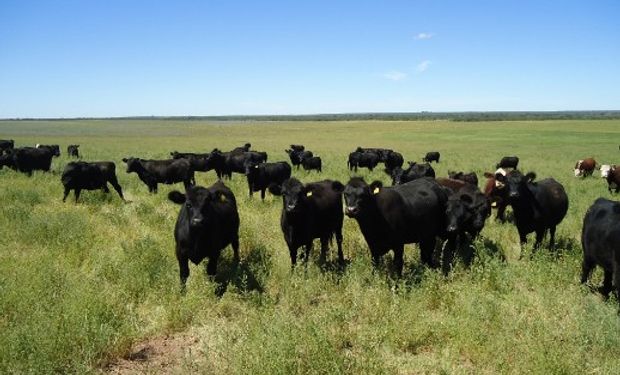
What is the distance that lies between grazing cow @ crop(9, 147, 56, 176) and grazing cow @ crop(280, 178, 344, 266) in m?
16.5

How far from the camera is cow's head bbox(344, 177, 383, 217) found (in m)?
6.89

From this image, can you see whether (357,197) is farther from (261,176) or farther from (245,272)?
(261,176)

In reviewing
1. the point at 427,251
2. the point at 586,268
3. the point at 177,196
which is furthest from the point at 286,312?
the point at 586,268

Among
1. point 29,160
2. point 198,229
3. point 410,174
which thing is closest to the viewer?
point 198,229

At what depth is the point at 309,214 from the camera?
7895mm

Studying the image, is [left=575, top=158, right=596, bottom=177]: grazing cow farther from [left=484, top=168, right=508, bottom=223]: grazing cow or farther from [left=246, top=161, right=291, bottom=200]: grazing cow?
[left=246, top=161, right=291, bottom=200]: grazing cow

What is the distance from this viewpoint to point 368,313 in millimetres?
5793

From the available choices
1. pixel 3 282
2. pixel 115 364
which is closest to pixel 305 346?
pixel 115 364

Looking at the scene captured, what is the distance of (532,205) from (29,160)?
67.4 feet

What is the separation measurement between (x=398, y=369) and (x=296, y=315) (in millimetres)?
1824

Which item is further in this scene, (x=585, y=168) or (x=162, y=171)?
(x=585, y=168)

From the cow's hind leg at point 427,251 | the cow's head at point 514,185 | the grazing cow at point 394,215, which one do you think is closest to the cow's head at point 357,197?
the grazing cow at point 394,215

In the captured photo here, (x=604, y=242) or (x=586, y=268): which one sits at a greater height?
(x=604, y=242)

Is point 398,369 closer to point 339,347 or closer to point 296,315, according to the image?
point 339,347
